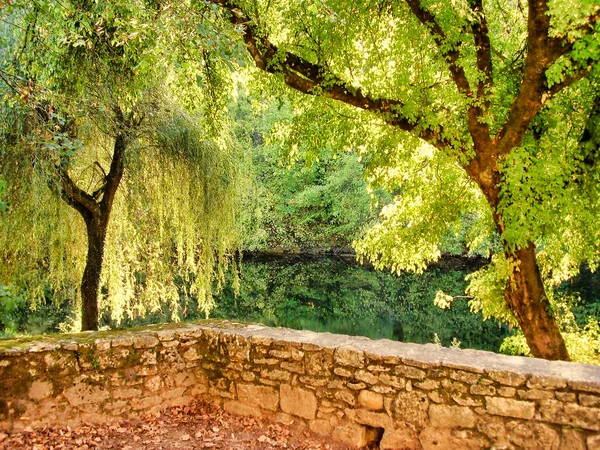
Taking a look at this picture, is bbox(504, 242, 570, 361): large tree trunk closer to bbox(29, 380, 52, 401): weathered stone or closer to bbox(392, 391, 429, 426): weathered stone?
bbox(392, 391, 429, 426): weathered stone

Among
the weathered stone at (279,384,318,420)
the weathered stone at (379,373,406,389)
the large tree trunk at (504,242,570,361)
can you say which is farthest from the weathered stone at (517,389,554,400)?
the large tree trunk at (504,242,570,361)

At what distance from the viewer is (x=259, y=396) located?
3.95m

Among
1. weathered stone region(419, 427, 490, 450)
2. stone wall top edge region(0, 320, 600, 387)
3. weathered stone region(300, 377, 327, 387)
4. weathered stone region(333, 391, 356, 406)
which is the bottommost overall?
weathered stone region(419, 427, 490, 450)

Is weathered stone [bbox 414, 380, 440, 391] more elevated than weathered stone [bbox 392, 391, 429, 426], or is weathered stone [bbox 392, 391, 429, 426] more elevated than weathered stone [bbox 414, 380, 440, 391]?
weathered stone [bbox 414, 380, 440, 391]

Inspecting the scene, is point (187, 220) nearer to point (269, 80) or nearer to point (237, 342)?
point (269, 80)

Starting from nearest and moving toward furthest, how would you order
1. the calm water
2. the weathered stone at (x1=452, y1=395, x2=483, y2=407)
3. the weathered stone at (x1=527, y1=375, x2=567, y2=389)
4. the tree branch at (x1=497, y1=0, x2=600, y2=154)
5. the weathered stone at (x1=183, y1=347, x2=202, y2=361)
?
the weathered stone at (x1=527, y1=375, x2=567, y2=389) → the weathered stone at (x1=452, y1=395, x2=483, y2=407) → the weathered stone at (x1=183, y1=347, x2=202, y2=361) → the tree branch at (x1=497, y1=0, x2=600, y2=154) → the calm water

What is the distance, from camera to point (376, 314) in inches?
599

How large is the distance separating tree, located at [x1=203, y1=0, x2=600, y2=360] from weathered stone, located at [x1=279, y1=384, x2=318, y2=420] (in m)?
2.61

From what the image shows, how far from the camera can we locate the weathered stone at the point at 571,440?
2.79 meters

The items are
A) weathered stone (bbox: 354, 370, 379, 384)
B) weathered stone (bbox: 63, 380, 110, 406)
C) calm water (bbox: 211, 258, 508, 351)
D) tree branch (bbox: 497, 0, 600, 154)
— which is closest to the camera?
weathered stone (bbox: 354, 370, 379, 384)

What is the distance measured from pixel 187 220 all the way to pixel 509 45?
5.05m

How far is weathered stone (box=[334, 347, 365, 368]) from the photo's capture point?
352 cm

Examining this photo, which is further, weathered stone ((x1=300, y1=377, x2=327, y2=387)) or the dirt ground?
weathered stone ((x1=300, y1=377, x2=327, y2=387))

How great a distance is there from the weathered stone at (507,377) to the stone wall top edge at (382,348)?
2 cm
